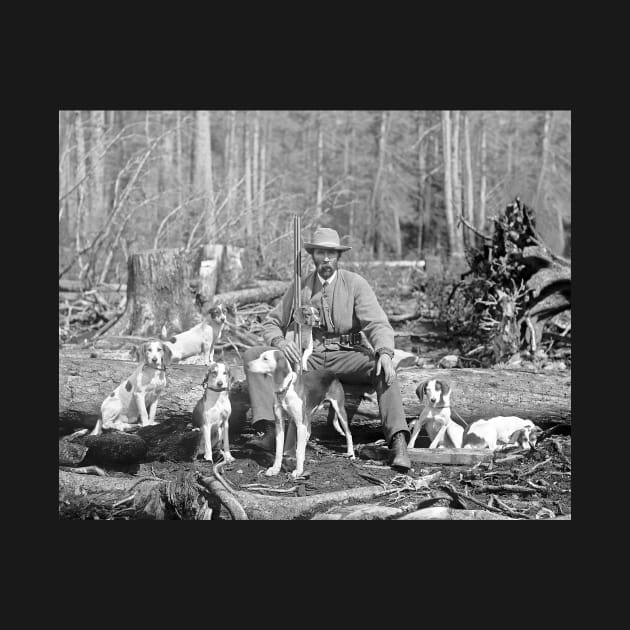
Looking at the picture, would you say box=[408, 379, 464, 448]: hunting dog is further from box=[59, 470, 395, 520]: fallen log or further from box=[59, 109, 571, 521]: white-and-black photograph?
box=[59, 470, 395, 520]: fallen log

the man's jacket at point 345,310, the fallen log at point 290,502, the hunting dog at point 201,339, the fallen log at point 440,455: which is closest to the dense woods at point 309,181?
the hunting dog at point 201,339

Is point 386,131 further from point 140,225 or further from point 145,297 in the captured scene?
point 145,297

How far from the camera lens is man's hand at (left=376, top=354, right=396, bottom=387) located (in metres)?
6.37

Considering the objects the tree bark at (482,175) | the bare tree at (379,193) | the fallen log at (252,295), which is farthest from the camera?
the tree bark at (482,175)

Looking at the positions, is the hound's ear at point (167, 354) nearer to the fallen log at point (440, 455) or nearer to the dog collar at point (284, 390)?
the dog collar at point (284, 390)

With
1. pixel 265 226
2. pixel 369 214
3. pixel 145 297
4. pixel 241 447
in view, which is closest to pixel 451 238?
pixel 369 214

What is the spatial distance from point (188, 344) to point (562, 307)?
3.94 metres

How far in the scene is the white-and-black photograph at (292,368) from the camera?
20.8ft

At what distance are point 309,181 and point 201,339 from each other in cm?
1135

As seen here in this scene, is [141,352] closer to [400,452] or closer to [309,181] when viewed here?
[400,452]

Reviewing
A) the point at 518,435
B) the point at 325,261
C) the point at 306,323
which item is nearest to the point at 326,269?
the point at 325,261

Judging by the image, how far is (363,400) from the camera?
6738mm

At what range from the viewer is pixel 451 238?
1480 cm

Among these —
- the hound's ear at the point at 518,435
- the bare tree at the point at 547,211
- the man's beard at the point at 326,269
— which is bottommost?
the hound's ear at the point at 518,435
